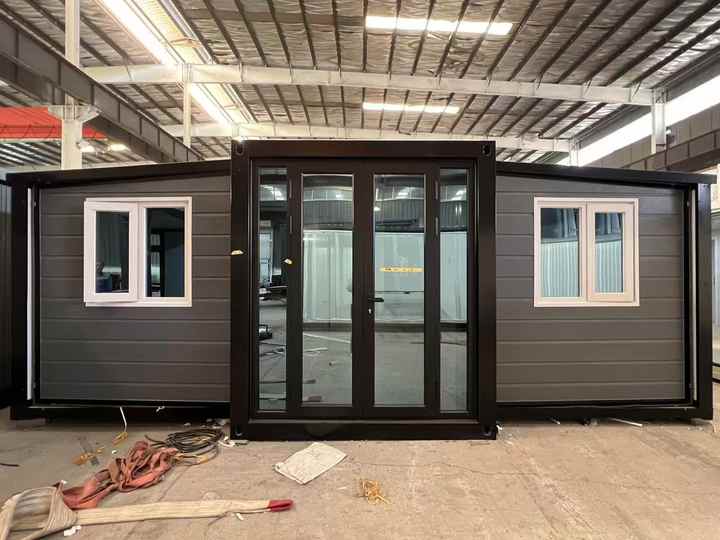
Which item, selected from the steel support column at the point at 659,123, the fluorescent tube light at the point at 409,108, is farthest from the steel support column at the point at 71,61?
the steel support column at the point at 659,123

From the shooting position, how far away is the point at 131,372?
3.32 metres

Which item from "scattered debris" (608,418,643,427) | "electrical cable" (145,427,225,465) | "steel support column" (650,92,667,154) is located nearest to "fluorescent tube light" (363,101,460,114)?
"steel support column" (650,92,667,154)

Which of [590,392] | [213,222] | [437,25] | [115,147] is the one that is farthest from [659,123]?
[115,147]

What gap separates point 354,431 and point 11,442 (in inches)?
107

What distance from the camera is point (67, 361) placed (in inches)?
131

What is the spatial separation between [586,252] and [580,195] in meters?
0.51

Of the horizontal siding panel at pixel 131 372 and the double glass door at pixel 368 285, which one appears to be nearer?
the double glass door at pixel 368 285

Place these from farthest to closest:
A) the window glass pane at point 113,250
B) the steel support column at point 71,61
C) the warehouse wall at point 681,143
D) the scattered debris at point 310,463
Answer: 1. the warehouse wall at point 681,143
2. the steel support column at point 71,61
3. the window glass pane at point 113,250
4. the scattered debris at point 310,463

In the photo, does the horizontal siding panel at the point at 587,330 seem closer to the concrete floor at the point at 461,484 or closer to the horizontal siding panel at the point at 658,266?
the horizontal siding panel at the point at 658,266

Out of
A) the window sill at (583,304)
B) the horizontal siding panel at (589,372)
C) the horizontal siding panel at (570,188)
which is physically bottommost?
the horizontal siding panel at (589,372)

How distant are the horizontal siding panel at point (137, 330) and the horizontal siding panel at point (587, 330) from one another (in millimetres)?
2496

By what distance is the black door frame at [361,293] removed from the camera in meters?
2.97

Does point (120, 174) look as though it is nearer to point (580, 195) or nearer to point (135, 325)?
point (135, 325)

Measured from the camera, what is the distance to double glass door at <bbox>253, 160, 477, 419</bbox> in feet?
9.93
